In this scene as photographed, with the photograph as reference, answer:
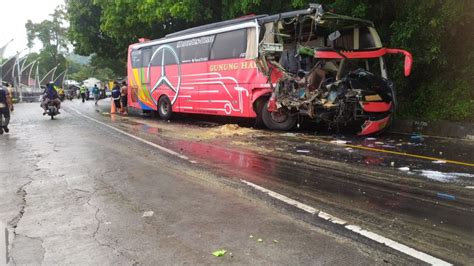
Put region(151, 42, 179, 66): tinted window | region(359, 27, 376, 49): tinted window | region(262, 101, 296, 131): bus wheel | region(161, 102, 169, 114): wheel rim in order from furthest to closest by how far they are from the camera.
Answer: region(161, 102, 169, 114): wheel rim → region(151, 42, 179, 66): tinted window → region(262, 101, 296, 131): bus wheel → region(359, 27, 376, 49): tinted window

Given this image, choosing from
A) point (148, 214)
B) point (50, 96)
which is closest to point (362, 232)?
point (148, 214)

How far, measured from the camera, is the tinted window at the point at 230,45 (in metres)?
12.6

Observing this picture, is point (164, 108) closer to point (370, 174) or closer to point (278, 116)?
point (278, 116)

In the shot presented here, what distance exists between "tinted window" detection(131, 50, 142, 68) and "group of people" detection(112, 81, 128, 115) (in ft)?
9.41

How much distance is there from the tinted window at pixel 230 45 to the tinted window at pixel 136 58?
5228mm

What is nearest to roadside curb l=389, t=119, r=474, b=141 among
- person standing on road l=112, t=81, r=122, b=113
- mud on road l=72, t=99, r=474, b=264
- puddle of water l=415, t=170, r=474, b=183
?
mud on road l=72, t=99, r=474, b=264

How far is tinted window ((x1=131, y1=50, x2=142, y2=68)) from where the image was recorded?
58.7ft

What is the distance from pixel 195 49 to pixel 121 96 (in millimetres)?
7778

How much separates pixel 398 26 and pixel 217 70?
18.2 ft

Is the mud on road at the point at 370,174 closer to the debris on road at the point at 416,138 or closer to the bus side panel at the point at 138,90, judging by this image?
the debris on road at the point at 416,138

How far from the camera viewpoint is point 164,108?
56.1 feet

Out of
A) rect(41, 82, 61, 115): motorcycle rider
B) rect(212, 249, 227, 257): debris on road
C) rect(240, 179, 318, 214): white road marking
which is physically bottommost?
rect(212, 249, 227, 257): debris on road

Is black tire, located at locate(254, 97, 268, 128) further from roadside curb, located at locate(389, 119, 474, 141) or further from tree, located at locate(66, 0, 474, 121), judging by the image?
roadside curb, located at locate(389, 119, 474, 141)

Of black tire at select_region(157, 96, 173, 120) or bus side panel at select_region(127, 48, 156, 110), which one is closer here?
black tire at select_region(157, 96, 173, 120)
